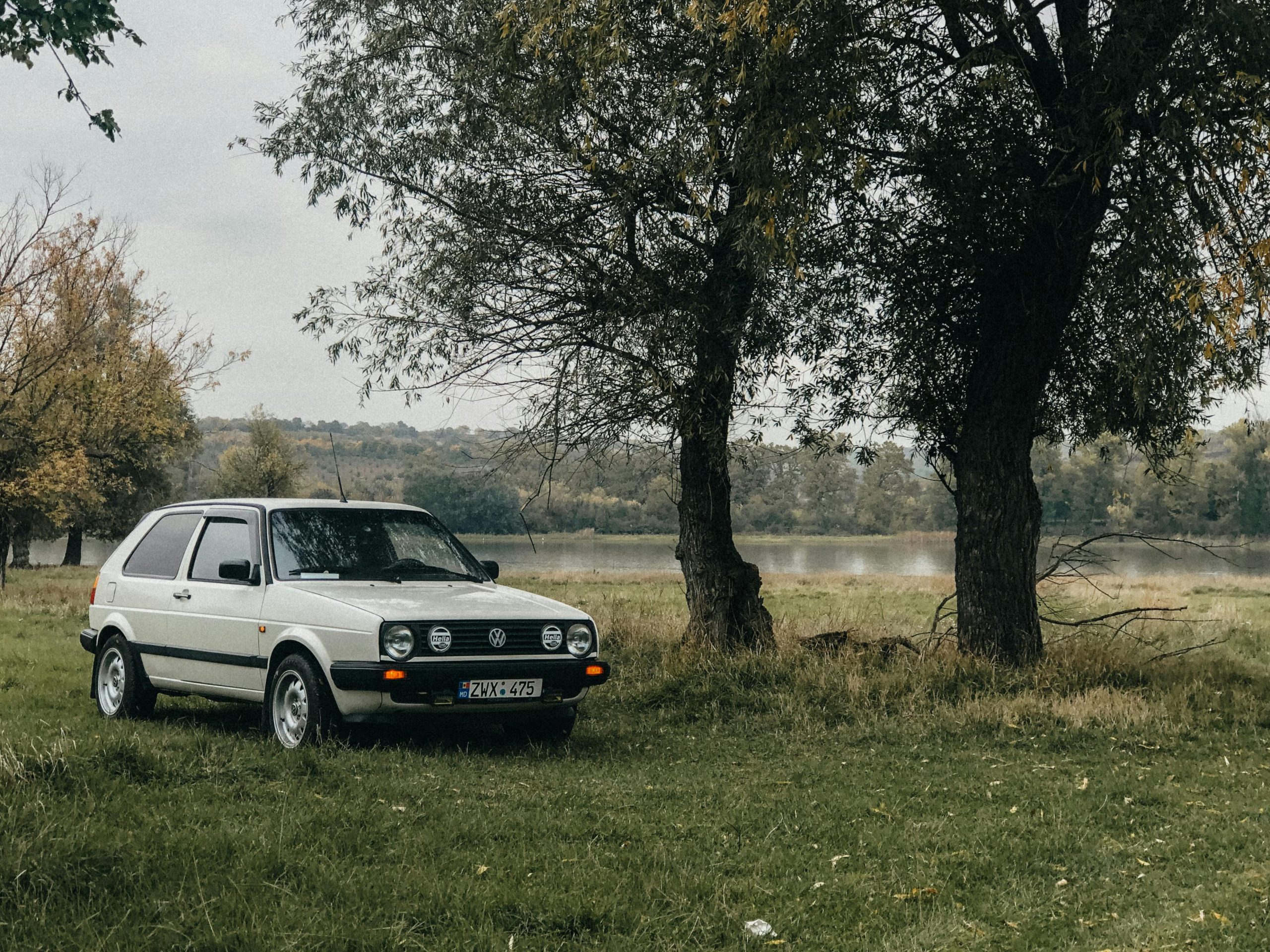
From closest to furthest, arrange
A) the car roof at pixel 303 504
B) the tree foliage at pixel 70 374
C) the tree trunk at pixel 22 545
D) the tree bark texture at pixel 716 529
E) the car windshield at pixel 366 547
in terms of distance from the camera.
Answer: the car windshield at pixel 366 547 < the car roof at pixel 303 504 < the tree bark texture at pixel 716 529 < the tree foliage at pixel 70 374 < the tree trunk at pixel 22 545

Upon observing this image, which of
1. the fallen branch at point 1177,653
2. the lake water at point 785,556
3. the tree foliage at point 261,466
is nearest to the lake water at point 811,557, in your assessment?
the lake water at point 785,556

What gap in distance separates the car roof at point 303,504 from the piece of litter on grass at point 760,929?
5.61 meters

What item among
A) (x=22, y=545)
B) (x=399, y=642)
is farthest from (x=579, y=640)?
(x=22, y=545)

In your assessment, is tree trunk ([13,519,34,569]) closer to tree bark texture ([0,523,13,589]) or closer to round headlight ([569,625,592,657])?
tree bark texture ([0,523,13,589])

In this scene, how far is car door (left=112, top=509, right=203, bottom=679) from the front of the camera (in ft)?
30.6

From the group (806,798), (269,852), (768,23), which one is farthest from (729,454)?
(269,852)

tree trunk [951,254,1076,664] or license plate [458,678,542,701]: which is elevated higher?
tree trunk [951,254,1076,664]

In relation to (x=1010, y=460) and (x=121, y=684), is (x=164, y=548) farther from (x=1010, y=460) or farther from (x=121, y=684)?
(x=1010, y=460)

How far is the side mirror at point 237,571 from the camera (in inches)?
337

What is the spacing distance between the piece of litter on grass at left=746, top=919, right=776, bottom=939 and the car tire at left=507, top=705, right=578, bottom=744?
12.8ft

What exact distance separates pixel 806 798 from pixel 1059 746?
114 inches

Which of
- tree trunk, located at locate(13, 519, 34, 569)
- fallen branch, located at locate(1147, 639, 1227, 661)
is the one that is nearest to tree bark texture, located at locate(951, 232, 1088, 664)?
fallen branch, located at locate(1147, 639, 1227, 661)

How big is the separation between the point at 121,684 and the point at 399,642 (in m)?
3.40

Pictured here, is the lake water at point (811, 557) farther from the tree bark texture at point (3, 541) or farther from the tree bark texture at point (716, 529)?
the tree bark texture at point (716, 529)
